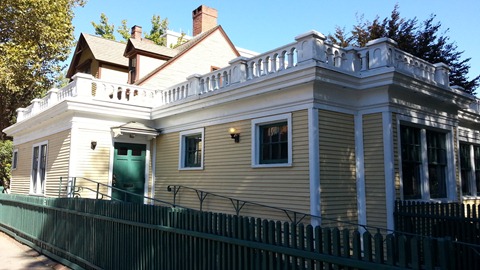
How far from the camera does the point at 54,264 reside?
773 centimetres

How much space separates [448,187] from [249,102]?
19.6 feet

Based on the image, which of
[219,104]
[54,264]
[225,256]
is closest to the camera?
[225,256]

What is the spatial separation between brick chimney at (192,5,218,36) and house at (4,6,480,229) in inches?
407

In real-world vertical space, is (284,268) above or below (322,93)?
below

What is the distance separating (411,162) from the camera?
9133 mm

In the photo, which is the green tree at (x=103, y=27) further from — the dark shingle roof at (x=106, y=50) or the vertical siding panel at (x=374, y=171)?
the vertical siding panel at (x=374, y=171)

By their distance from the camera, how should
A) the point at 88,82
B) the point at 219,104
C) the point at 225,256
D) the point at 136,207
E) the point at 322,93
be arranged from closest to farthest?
the point at 225,256, the point at 136,207, the point at 322,93, the point at 219,104, the point at 88,82

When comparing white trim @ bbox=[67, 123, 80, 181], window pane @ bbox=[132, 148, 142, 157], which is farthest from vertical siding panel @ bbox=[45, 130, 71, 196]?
window pane @ bbox=[132, 148, 142, 157]

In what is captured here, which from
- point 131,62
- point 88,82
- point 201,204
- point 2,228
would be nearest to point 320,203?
point 201,204

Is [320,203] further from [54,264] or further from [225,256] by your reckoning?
[54,264]

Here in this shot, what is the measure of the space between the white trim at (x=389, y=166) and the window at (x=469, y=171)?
17.4 feet

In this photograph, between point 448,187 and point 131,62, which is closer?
point 448,187

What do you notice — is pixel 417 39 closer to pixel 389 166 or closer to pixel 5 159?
pixel 389 166

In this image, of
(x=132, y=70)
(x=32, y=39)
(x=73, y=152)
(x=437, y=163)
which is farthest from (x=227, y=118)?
(x=32, y=39)
